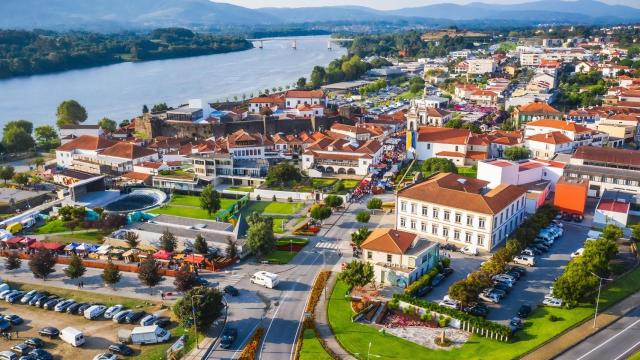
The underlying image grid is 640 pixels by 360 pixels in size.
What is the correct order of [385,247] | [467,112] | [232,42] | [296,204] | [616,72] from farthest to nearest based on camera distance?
[232,42] < [616,72] < [467,112] < [296,204] < [385,247]

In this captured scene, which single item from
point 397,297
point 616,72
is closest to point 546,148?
point 397,297

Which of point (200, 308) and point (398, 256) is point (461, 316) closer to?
point (398, 256)

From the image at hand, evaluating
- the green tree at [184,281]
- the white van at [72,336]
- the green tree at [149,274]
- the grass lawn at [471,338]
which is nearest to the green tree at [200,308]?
the green tree at [184,281]

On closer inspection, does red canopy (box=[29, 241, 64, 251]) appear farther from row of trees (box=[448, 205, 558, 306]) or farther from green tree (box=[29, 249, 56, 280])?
row of trees (box=[448, 205, 558, 306])

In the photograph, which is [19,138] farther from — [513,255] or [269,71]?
[269,71]

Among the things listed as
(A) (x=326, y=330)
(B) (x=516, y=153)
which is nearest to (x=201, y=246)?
(A) (x=326, y=330)
